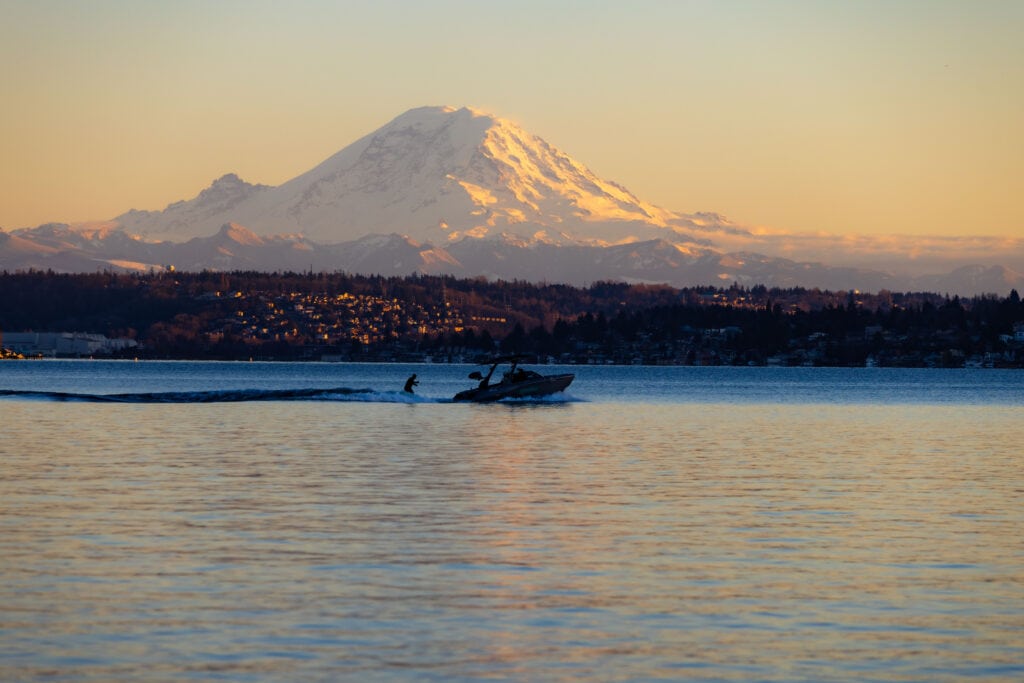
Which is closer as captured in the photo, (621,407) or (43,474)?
(43,474)

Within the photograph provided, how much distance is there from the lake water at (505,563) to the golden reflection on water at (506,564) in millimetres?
92

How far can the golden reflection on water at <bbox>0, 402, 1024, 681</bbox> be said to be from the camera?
72.6 feet

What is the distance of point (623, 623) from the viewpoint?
80.0 feet

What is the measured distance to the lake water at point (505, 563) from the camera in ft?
72.3

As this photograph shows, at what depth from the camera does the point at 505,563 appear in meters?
30.3

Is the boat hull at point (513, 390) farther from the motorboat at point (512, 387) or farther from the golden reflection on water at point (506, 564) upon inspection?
the golden reflection on water at point (506, 564)

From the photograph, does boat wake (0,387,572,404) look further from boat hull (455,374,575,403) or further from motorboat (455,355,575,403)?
motorboat (455,355,575,403)

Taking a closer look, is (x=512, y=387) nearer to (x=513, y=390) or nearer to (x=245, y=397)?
(x=513, y=390)

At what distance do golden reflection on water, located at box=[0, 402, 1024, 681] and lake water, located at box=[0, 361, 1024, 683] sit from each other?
0.09 m

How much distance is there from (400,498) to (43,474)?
13214mm

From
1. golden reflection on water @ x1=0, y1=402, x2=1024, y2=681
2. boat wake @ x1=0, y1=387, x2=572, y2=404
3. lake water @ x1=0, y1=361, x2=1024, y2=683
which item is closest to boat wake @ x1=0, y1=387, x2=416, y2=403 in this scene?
boat wake @ x1=0, y1=387, x2=572, y2=404

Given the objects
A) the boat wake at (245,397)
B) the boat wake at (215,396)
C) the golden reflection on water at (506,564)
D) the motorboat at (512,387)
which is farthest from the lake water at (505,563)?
the boat wake at (245,397)

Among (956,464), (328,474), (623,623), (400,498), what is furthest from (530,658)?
(956,464)

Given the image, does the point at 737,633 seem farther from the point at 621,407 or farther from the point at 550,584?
the point at 621,407
